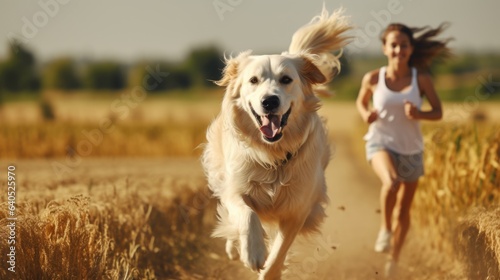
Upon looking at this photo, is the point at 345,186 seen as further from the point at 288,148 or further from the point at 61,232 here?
the point at 61,232

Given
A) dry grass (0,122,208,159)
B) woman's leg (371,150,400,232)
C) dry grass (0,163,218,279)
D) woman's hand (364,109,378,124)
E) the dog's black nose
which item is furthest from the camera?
dry grass (0,122,208,159)

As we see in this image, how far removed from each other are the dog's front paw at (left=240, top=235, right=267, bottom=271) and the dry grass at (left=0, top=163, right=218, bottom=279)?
3.58 ft

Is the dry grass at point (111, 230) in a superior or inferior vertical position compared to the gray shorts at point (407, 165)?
inferior

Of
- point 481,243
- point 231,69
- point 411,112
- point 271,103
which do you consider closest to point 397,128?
point 411,112

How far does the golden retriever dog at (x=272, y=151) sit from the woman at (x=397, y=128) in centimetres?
108

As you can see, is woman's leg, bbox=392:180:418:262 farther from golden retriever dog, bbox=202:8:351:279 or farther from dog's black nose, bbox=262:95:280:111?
dog's black nose, bbox=262:95:280:111

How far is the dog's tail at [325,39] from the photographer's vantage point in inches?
266

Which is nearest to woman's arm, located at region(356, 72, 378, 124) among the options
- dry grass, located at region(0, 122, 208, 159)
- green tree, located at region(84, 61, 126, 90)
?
dry grass, located at region(0, 122, 208, 159)

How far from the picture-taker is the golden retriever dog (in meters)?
5.42

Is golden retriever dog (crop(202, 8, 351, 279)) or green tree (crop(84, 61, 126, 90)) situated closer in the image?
golden retriever dog (crop(202, 8, 351, 279))

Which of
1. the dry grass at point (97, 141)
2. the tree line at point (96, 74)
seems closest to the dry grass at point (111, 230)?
the dry grass at point (97, 141)

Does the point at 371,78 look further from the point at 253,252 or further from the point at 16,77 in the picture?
the point at 16,77

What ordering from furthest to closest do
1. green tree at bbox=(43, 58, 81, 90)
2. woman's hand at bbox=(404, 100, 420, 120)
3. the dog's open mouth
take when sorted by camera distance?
1. green tree at bbox=(43, 58, 81, 90)
2. woman's hand at bbox=(404, 100, 420, 120)
3. the dog's open mouth

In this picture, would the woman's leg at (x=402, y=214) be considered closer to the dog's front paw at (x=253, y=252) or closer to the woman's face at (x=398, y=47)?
the woman's face at (x=398, y=47)
